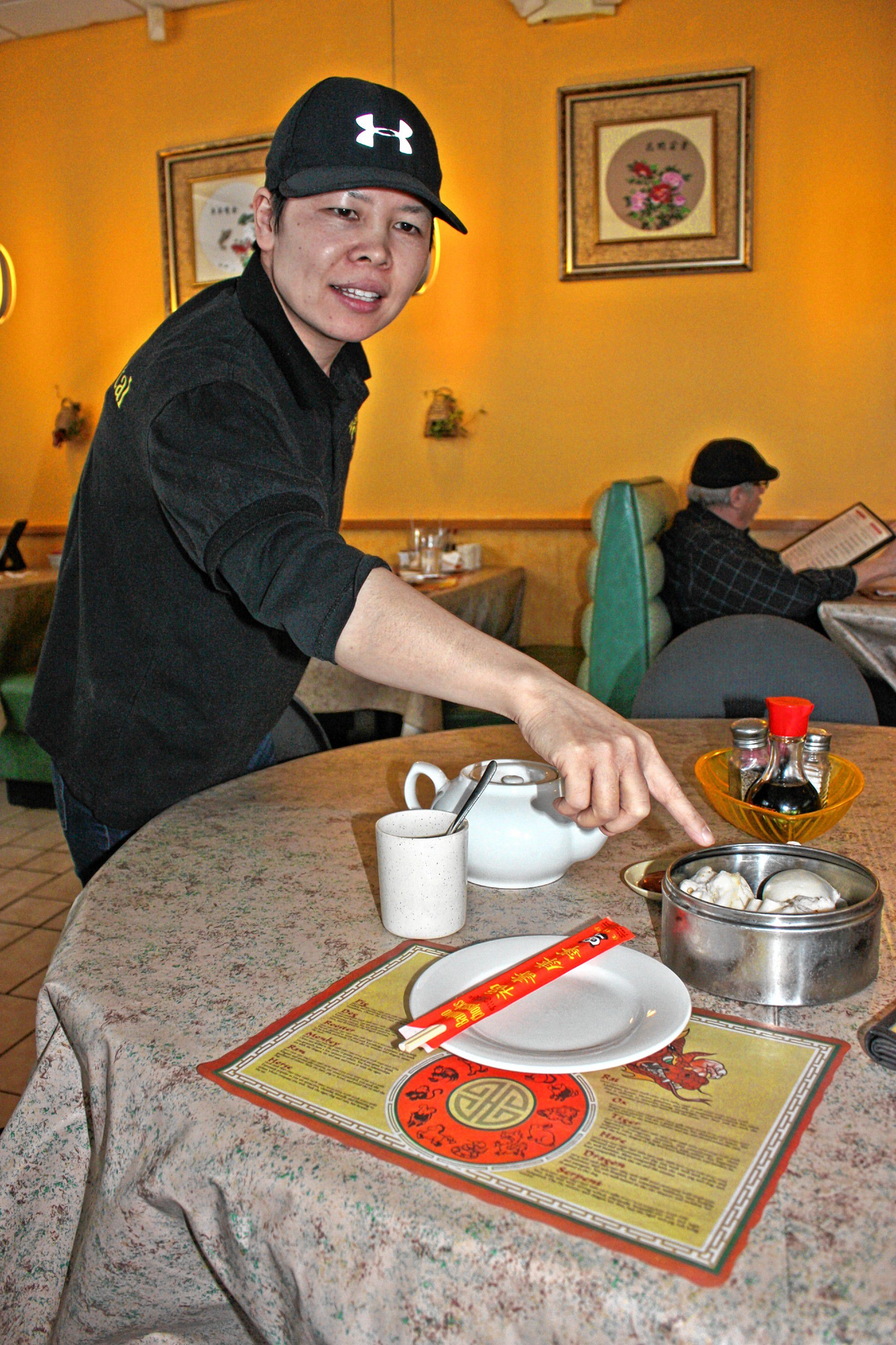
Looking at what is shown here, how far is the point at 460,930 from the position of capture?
0.97m

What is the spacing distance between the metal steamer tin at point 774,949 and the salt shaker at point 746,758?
35 centimetres

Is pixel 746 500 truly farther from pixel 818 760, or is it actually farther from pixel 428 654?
pixel 428 654

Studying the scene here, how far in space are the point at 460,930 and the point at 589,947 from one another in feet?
0.49

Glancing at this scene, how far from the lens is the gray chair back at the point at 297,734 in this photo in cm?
174

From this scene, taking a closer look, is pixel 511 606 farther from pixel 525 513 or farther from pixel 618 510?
pixel 618 510

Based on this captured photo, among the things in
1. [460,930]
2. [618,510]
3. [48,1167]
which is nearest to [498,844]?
[460,930]

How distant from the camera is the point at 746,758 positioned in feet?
4.00

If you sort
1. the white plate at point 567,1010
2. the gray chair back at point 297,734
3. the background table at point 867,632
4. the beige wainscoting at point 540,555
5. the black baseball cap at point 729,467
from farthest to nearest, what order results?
1. the beige wainscoting at point 540,555
2. the black baseball cap at point 729,467
3. the background table at point 867,632
4. the gray chair back at point 297,734
5. the white plate at point 567,1010

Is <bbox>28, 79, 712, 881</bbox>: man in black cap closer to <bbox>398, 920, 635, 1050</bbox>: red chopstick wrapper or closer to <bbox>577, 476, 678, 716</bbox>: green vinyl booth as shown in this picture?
<bbox>398, 920, 635, 1050</bbox>: red chopstick wrapper

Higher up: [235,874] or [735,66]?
[735,66]

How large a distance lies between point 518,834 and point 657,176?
154 inches

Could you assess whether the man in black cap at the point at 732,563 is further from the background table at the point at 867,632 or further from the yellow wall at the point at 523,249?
the yellow wall at the point at 523,249

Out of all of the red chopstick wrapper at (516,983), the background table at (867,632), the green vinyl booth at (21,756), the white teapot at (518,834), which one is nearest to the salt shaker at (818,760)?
the white teapot at (518,834)

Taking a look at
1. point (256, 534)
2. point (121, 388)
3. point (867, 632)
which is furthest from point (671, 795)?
point (867, 632)
